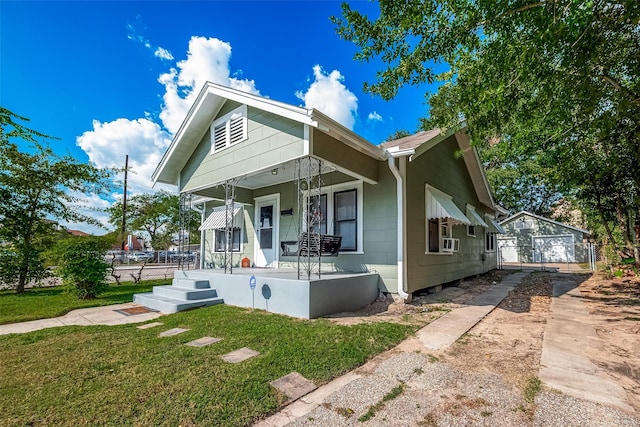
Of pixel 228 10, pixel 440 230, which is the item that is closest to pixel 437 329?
pixel 440 230

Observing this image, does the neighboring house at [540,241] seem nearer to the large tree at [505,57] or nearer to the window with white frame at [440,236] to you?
the window with white frame at [440,236]

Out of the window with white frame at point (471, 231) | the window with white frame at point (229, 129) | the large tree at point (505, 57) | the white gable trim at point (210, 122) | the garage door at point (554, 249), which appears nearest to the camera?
the large tree at point (505, 57)

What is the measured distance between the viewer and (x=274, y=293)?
632 cm

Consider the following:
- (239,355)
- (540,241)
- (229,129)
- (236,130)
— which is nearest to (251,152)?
(236,130)

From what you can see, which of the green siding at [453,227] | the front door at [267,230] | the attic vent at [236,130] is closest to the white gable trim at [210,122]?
the attic vent at [236,130]

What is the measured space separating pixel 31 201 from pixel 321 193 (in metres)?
10.5

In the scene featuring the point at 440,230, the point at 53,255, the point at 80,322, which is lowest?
the point at 80,322

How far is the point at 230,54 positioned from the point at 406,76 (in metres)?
6.59

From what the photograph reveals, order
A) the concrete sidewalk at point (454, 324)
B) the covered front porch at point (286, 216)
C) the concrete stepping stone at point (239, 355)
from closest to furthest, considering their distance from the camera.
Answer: the concrete stepping stone at point (239, 355), the concrete sidewalk at point (454, 324), the covered front porch at point (286, 216)

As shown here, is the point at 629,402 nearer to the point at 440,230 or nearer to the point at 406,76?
the point at 406,76

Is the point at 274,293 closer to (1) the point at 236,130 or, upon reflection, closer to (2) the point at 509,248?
(1) the point at 236,130

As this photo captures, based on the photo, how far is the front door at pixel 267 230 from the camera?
970 centimetres

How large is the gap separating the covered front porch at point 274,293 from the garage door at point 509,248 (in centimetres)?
2476

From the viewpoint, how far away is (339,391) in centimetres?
298
